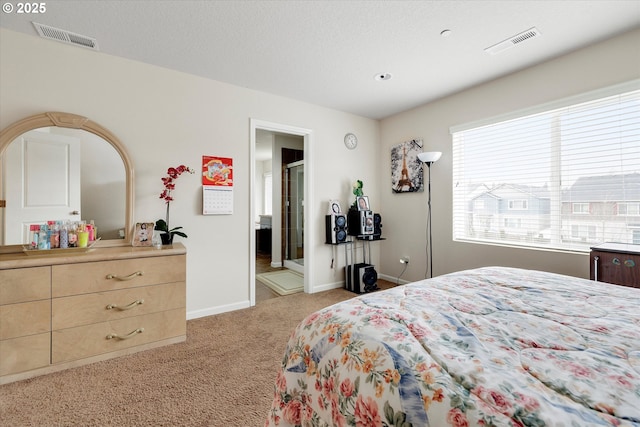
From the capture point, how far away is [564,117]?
2.48m

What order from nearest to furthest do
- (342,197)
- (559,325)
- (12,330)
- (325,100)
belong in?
(559,325), (12,330), (325,100), (342,197)

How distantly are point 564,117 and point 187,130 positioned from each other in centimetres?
363

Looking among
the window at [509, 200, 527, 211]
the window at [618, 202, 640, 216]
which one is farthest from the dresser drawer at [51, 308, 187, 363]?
the window at [618, 202, 640, 216]

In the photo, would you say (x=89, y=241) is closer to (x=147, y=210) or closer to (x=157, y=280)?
(x=147, y=210)

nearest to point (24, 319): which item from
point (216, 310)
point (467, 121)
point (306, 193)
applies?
point (216, 310)

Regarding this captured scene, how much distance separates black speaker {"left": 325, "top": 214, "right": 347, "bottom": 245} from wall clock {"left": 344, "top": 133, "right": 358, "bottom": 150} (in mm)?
1044

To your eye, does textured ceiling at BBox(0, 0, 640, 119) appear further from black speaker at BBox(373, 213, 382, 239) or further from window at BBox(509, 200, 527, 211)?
black speaker at BBox(373, 213, 382, 239)

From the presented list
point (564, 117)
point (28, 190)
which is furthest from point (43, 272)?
point (564, 117)

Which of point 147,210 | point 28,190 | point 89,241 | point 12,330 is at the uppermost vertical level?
point 28,190

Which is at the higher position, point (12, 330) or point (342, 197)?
point (342, 197)

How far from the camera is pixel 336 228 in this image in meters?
3.66

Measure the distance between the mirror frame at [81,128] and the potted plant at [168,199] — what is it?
9.9 inches

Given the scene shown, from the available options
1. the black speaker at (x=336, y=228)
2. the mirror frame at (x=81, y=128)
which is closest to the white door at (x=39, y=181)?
the mirror frame at (x=81, y=128)

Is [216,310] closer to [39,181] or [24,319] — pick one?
[24,319]
